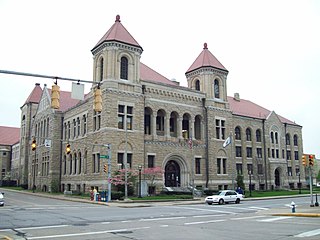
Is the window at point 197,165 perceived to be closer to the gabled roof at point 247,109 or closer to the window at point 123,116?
the window at point 123,116

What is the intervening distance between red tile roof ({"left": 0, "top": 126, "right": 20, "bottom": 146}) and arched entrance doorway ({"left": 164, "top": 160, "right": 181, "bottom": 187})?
70.3 metres

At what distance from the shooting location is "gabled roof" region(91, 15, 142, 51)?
4284 centimetres

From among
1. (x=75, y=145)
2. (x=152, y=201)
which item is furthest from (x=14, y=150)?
(x=152, y=201)

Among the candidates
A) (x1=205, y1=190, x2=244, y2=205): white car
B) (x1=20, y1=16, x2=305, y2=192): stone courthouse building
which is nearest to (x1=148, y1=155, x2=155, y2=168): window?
(x1=20, y1=16, x2=305, y2=192): stone courthouse building

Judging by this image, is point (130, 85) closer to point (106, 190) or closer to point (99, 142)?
point (99, 142)

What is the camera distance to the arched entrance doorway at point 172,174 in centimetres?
4681

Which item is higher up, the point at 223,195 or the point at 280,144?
the point at 280,144

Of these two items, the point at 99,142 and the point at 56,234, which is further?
the point at 99,142

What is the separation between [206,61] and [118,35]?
15.5 metres

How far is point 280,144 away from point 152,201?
37855mm

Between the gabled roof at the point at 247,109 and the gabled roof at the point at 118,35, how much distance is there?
76.9 ft

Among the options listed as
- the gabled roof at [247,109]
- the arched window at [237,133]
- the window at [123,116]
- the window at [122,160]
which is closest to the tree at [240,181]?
the arched window at [237,133]

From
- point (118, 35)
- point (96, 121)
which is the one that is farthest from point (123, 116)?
point (118, 35)

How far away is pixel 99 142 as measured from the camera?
41.5 m
